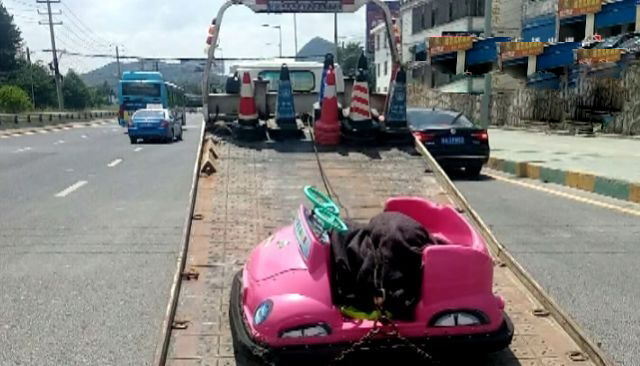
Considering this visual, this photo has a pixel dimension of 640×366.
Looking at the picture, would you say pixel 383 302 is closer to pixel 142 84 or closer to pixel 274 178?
pixel 274 178

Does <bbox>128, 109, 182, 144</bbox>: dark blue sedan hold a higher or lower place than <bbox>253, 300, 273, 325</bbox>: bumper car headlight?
lower

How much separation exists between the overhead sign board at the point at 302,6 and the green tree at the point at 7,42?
70.4 meters

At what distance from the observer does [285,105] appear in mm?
7254

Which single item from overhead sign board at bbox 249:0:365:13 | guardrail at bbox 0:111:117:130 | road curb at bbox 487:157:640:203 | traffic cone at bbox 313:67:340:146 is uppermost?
overhead sign board at bbox 249:0:365:13

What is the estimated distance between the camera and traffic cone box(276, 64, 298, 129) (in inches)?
279

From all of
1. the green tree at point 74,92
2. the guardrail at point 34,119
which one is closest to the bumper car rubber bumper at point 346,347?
the guardrail at point 34,119

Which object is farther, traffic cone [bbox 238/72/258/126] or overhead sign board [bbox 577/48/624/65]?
overhead sign board [bbox 577/48/624/65]

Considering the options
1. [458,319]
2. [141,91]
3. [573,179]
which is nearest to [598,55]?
[573,179]

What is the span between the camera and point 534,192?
10523 millimetres

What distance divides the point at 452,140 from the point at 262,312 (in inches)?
371

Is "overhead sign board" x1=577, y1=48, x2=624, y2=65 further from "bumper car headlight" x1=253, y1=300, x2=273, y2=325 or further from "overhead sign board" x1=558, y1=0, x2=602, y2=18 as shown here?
"bumper car headlight" x1=253, y1=300, x2=273, y2=325

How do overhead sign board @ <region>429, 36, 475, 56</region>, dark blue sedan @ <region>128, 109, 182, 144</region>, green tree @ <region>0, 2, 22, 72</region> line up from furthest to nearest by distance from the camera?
green tree @ <region>0, 2, 22, 72</region> → overhead sign board @ <region>429, 36, 475, 56</region> → dark blue sedan @ <region>128, 109, 182, 144</region>

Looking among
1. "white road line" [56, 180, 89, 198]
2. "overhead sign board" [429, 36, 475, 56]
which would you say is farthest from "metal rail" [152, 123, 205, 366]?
"overhead sign board" [429, 36, 475, 56]

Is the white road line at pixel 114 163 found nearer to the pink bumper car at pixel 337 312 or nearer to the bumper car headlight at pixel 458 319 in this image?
the pink bumper car at pixel 337 312
